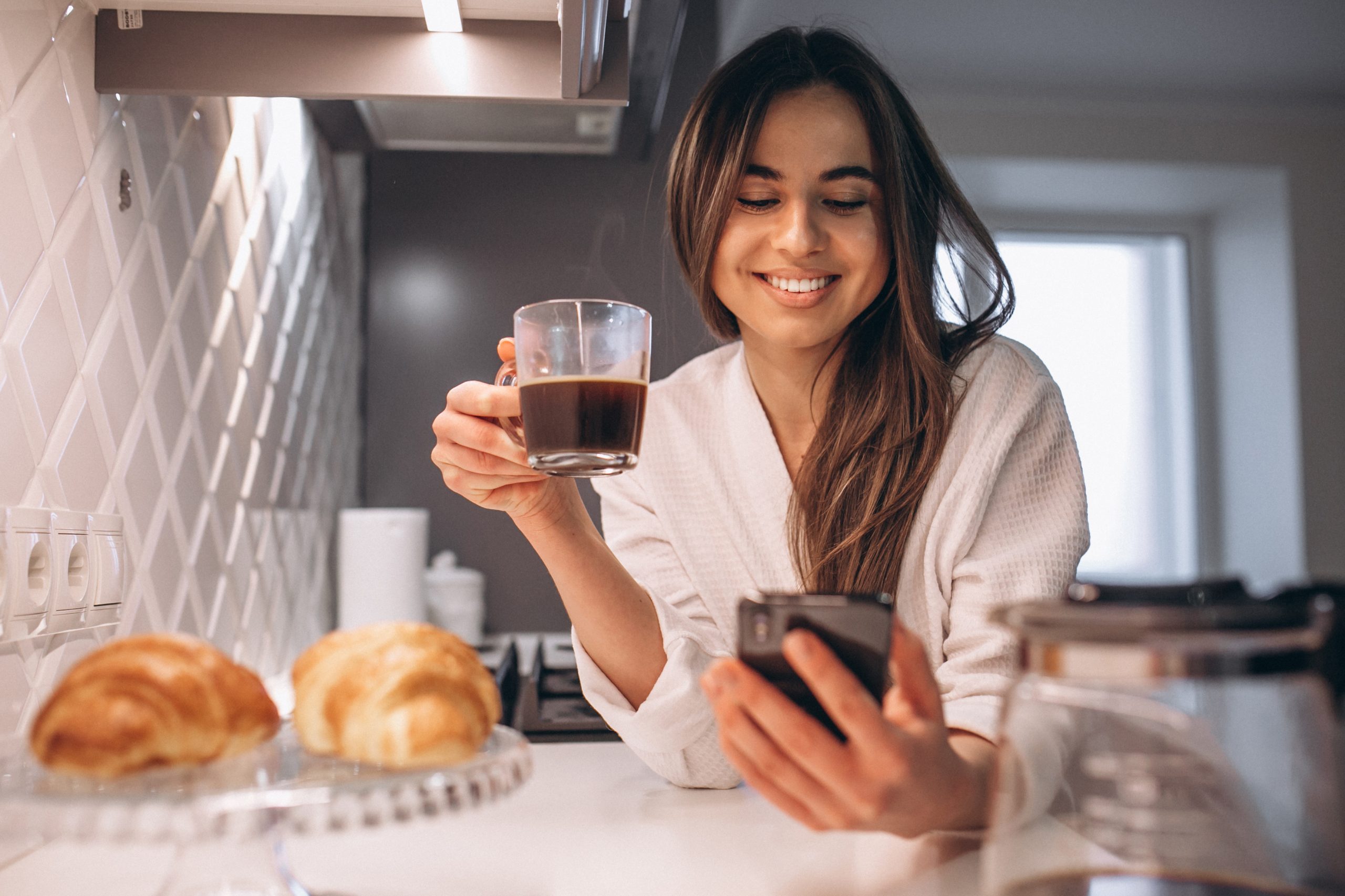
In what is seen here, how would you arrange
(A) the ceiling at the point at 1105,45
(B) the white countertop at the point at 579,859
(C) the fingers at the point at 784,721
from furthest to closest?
(A) the ceiling at the point at 1105,45 < (B) the white countertop at the point at 579,859 < (C) the fingers at the point at 784,721

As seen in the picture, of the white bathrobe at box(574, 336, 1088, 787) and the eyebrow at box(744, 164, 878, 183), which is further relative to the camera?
the eyebrow at box(744, 164, 878, 183)

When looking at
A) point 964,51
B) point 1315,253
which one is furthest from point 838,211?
point 1315,253

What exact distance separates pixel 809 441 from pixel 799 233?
0.31 meters

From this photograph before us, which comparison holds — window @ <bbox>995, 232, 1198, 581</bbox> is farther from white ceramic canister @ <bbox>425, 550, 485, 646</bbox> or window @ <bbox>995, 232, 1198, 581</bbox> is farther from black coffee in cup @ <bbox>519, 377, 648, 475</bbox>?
black coffee in cup @ <bbox>519, 377, 648, 475</bbox>

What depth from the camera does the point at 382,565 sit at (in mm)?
1725

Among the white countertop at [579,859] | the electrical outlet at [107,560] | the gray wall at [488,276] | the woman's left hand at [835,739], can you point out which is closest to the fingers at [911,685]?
the woman's left hand at [835,739]

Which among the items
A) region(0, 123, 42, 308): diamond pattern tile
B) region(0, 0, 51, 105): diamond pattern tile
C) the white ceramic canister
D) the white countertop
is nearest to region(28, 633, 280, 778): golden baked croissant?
the white countertop

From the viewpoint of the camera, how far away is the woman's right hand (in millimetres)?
782

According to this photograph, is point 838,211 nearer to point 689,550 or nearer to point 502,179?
point 689,550

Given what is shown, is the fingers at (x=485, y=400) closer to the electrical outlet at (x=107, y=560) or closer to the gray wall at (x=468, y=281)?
the electrical outlet at (x=107, y=560)

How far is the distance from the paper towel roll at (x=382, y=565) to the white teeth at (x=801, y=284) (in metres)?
0.99

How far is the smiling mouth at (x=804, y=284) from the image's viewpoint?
102 centimetres

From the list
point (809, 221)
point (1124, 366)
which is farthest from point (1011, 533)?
point (1124, 366)

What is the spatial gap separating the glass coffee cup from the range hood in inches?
12.4
